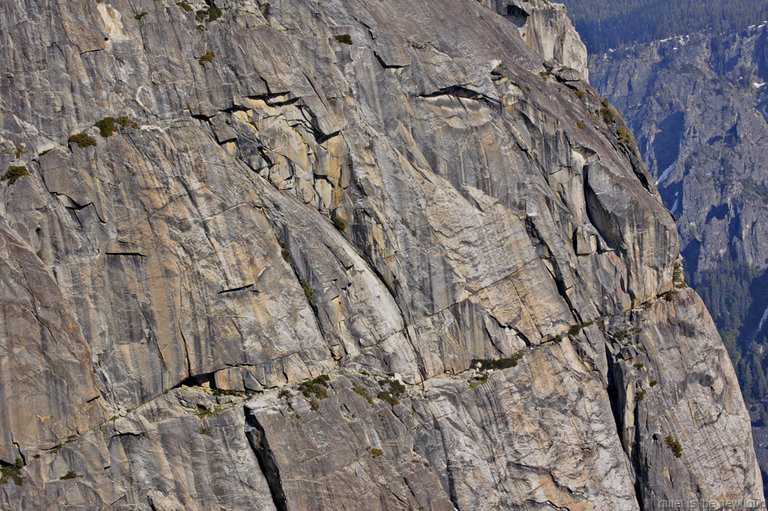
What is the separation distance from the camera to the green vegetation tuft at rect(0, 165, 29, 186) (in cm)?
4775

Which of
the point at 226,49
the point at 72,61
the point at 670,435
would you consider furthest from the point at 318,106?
the point at 670,435

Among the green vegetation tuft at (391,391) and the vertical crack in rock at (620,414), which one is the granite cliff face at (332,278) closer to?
the vertical crack in rock at (620,414)

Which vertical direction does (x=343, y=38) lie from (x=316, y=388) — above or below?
above

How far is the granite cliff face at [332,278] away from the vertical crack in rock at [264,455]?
208mm

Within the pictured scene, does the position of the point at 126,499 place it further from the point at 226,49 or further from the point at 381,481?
the point at 226,49

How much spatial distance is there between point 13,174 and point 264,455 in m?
22.9

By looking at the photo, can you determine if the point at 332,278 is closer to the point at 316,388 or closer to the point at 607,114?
the point at 316,388

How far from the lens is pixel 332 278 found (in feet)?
180

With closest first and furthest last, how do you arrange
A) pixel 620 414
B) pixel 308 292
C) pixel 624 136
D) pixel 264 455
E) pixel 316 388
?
pixel 264 455
pixel 316 388
pixel 308 292
pixel 620 414
pixel 624 136

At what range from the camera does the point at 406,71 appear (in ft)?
193

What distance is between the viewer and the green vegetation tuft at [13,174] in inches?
1880

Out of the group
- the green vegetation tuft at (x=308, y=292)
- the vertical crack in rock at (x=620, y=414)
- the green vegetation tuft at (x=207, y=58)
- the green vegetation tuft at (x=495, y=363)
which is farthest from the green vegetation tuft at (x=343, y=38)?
the vertical crack in rock at (x=620, y=414)

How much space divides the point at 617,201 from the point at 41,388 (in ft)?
141

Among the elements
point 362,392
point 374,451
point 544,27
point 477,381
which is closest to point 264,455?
point 374,451
